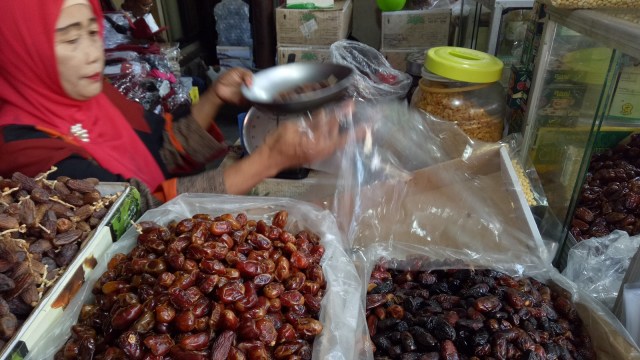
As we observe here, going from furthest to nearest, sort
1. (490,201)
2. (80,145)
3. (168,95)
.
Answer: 1. (168,95)
2. (490,201)
3. (80,145)

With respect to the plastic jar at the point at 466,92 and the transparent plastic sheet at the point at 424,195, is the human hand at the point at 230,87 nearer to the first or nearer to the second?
the transparent plastic sheet at the point at 424,195

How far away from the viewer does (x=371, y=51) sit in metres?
2.79

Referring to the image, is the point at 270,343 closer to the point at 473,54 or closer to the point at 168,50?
the point at 473,54

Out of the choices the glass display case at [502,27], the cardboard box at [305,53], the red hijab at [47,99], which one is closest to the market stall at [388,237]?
the red hijab at [47,99]

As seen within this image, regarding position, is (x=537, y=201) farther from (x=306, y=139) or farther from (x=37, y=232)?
(x=37, y=232)

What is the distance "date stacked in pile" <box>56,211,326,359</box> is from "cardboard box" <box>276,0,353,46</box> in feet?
7.81

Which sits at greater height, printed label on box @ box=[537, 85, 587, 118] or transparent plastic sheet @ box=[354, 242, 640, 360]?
printed label on box @ box=[537, 85, 587, 118]

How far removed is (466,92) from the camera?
2.07 meters

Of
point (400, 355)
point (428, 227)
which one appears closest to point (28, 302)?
point (400, 355)

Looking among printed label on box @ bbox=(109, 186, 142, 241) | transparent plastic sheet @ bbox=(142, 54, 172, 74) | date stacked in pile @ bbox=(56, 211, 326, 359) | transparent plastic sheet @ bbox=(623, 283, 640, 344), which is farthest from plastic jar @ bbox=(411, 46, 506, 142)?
transparent plastic sheet @ bbox=(142, 54, 172, 74)

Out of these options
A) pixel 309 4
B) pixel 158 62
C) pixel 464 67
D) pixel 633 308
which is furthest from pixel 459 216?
pixel 158 62

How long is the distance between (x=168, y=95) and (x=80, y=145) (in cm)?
182

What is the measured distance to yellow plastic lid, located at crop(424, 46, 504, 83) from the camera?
1909 millimetres

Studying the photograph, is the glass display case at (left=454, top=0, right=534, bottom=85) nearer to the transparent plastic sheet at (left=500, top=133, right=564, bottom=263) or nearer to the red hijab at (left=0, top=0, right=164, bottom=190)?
the transparent plastic sheet at (left=500, top=133, right=564, bottom=263)
